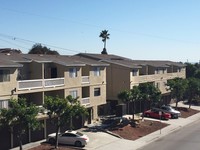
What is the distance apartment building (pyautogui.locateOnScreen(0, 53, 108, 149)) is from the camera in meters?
35.6

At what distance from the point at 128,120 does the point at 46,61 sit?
51.4 ft

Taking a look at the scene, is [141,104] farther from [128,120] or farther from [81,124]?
[81,124]

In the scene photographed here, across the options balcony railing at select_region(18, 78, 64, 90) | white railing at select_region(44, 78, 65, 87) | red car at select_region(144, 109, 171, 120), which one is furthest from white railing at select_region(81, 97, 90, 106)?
red car at select_region(144, 109, 171, 120)

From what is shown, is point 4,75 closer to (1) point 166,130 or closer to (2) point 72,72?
(2) point 72,72

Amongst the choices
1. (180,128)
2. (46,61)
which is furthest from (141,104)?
(46,61)

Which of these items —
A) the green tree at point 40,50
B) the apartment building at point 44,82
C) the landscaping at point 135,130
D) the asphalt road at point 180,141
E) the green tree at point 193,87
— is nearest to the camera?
the apartment building at point 44,82

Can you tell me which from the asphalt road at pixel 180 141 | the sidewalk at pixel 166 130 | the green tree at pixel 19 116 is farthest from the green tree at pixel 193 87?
the green tree at pixel 19 116

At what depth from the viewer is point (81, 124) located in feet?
157

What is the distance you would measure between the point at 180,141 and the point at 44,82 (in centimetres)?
1706

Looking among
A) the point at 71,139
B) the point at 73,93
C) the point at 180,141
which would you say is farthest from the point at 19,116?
the point at 180,141

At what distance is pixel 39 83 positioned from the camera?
39531mm

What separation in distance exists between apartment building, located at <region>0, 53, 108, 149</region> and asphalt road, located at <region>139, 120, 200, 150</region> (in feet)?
35.4

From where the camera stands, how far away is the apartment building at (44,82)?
1403 inches

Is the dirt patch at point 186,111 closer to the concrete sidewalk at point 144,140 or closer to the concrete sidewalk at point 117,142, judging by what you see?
the concrete sidewalk at point 144,140
